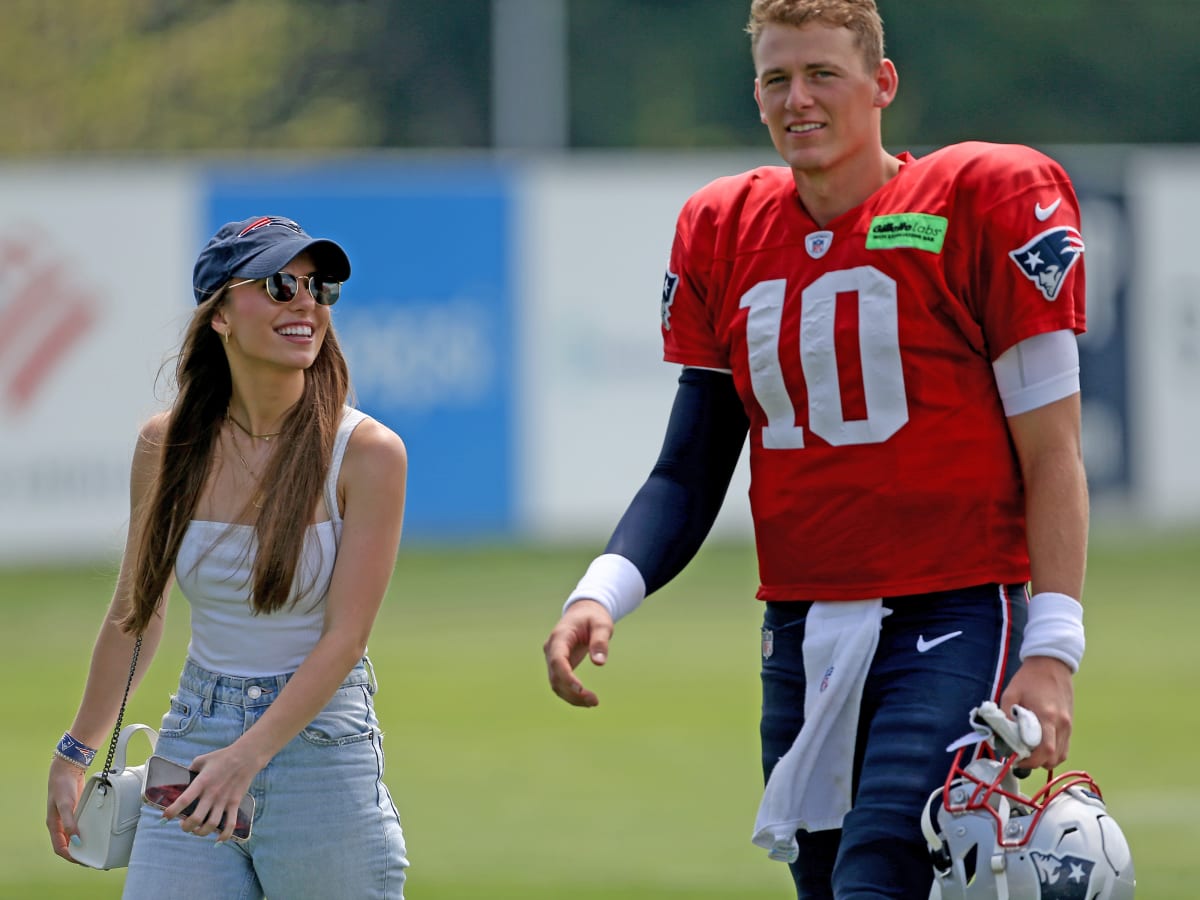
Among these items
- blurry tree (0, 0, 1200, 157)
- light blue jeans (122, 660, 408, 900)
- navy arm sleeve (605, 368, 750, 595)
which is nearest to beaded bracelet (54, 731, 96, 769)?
light blue jeans (122, 660, 408, 900)

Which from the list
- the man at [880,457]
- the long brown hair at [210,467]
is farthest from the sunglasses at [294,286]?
the man at [880,457]

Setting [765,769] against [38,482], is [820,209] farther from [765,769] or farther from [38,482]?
[38,482]

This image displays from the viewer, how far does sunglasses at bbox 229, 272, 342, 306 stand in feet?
14.8

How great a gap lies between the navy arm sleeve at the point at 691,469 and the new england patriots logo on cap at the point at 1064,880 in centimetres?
105

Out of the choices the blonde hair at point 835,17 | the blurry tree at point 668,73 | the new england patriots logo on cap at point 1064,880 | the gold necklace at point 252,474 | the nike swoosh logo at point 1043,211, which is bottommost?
the new england patriots logo on cap at point 1064,880

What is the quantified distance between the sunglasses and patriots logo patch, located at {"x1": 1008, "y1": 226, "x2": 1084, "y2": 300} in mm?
1361

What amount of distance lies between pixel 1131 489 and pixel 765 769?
1596cm

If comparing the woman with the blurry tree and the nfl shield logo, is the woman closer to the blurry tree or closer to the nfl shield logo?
the nfl shield logo

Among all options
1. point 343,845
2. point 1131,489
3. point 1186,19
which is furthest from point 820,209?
point 1186,19

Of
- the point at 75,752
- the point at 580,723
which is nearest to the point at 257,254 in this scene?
the point at 75,752

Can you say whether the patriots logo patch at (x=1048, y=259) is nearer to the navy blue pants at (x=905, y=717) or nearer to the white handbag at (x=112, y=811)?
the navy blue pants at (x=905, y=717)

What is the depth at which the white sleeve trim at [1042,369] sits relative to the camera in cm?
411

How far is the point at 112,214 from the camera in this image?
18.2 meters

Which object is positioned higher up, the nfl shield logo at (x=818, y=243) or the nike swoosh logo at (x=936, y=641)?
the nfl shield logo at (x=818, y=243)
